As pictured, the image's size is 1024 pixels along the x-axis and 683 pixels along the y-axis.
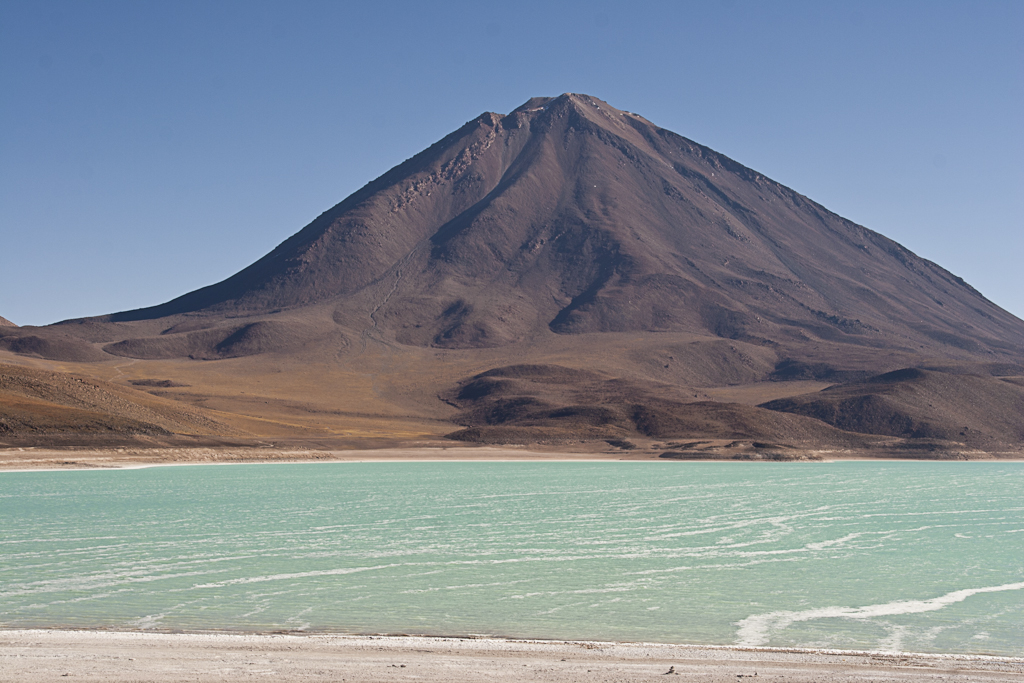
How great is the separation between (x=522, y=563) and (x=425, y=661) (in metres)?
13.7

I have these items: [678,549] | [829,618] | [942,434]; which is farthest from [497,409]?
[829,618]

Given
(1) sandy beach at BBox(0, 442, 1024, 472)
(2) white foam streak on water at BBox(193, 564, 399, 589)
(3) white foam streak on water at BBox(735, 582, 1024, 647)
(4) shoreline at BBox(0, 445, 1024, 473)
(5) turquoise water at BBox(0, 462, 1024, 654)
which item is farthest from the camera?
(1) sandy beach at BBox(0, 442, 1024, 472)

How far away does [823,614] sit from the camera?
2234cm

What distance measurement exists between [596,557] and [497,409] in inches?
5099

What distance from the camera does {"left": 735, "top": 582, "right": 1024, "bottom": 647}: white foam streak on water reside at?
1984 centimetres

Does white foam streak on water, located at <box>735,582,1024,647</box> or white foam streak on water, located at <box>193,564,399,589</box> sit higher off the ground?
white foam streak on water, located at <box>193,564,399,589</box>

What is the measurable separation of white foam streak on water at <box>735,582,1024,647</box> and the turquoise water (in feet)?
0.32

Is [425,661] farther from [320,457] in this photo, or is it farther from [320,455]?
[320,455]

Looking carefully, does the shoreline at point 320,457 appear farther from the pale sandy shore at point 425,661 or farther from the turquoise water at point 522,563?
the pale sandy shore at point 425,661

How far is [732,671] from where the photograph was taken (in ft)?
51.5

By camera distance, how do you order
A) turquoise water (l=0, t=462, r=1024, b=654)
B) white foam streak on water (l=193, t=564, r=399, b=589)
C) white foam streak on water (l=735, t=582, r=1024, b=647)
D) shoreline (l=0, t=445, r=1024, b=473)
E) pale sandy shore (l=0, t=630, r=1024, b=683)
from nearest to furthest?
pale sandy shore (l=0, t=630, r=1024, b=683)
white foam streak on water (l=735, t=582, r=1024, b=647)
turquoise water (l=0, t=462, r=1024, b=654)
white foam streak on water (l=193, t=564, r=399, b=589)
shoreline (l=0, t=445, r=1024, b=473)

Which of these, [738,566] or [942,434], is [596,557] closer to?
[738,566]

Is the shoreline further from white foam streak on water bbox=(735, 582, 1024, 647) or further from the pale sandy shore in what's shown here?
white foam streak on water bbox=(735, 582, 1024, 647)

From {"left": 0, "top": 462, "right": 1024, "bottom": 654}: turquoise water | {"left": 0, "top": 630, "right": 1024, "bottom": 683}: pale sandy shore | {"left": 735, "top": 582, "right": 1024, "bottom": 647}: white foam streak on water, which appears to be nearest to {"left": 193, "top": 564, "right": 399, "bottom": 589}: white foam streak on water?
{"left": 0, "top": 462, "right": 1024, "bottom": 654}: turquoise water
